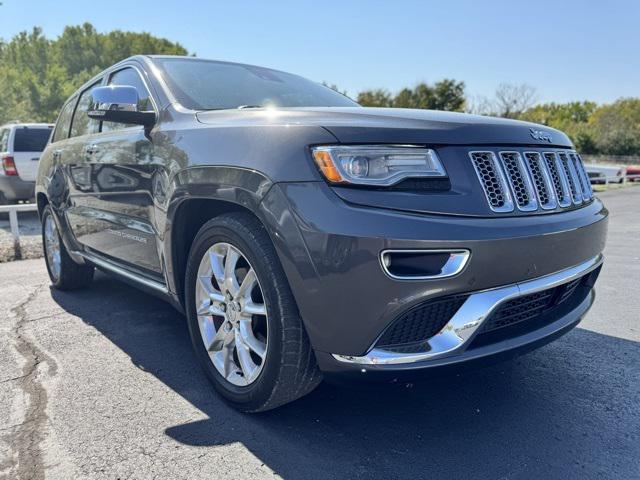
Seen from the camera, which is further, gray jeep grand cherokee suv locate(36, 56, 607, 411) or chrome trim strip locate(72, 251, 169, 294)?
chrome trim strip locate(72, 251, 169, 294)

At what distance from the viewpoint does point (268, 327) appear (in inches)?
81.9

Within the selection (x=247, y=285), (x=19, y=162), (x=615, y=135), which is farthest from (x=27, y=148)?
(x=615, y=135)

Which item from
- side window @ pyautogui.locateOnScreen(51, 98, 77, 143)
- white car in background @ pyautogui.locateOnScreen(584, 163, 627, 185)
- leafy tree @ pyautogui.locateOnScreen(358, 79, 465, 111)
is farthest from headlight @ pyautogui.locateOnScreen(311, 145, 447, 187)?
leafy tree @ pyautogui.locateOnScreen(358, 79, 465, 111)

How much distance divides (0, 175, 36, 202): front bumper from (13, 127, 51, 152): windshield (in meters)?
0.57

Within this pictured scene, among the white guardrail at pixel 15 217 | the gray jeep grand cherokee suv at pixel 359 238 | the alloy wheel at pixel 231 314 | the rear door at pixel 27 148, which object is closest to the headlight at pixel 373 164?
the gray jeep grand cherokee suv at pixel 359 238

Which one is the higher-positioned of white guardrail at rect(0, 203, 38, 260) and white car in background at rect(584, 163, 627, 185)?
white car in background at rect(584, 163, 627, 185)

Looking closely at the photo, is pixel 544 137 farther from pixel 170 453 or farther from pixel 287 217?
pixel 170 453

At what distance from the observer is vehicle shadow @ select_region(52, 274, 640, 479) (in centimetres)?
199

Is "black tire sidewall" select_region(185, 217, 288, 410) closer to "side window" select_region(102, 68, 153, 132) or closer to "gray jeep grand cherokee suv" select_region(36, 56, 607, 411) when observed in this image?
"gray jeep grand cherokee suv" select_region(36, 56, 607, 411)

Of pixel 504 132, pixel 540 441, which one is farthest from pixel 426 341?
pixel 504 132

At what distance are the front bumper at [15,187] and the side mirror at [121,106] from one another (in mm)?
8070

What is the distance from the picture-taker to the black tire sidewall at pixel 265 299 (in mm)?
2055

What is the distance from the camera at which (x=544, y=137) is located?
2326 mm

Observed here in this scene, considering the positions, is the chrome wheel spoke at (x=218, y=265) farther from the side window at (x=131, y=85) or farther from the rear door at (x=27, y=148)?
the rear door at (x=27, y=148)
